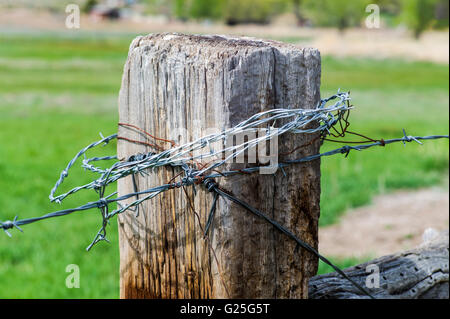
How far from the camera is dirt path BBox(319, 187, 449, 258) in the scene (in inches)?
231

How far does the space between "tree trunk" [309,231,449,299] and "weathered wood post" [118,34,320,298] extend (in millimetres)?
297

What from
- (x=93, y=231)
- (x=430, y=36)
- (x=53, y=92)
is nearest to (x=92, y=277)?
(x=93, y=231)

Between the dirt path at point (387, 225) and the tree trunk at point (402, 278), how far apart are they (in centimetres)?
265

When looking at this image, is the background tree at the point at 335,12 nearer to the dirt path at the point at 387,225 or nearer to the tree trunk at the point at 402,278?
the dirt path at the point at 387,225

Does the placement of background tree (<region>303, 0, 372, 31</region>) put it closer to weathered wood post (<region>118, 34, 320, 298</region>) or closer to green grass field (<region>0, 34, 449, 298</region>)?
green grass field (<region>0, 34, 449, 298</region>)

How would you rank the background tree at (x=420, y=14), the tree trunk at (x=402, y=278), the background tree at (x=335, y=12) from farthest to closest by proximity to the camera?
the background tree at (x=335, y=12) < the background tree at (x=420, y=14) < the tree trunk at (x=402, y=278)

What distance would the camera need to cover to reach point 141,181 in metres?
1.95

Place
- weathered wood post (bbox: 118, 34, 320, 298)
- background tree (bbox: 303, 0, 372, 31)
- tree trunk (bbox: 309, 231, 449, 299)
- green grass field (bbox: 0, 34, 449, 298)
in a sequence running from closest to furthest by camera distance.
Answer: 1. weathered wood post (bbox: 118, 34, 320, 298)
2. tree trunk (bbox: 309, 231, 449, 299)
3. green grass field (bbox: 0, 34, 449, 298)
4. background tree (bbox: 303, 0, 372, 31)

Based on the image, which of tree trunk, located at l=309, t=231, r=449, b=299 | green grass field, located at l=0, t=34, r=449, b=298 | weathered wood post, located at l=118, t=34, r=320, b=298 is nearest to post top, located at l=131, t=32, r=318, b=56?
weathered wood post, located at l=118, t=34, r=320, b=298

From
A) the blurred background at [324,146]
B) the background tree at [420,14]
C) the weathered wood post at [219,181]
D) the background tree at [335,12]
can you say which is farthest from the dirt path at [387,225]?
the background tree at [335,12]

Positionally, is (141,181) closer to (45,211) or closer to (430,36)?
(45,211)

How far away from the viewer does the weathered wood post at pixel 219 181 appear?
1727 millimetres

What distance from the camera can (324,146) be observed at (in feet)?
36.9

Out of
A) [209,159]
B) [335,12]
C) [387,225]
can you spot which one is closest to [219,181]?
[209,159]
